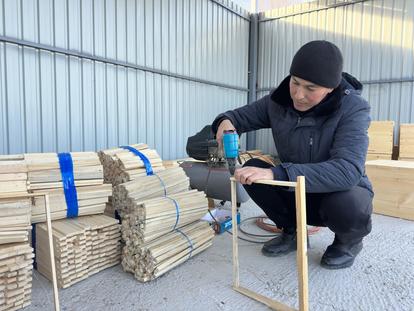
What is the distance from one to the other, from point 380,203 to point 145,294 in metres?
2.73

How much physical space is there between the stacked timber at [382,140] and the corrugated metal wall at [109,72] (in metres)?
2.89

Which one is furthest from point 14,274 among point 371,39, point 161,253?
point 371,39

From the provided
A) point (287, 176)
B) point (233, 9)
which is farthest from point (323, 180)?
point (233, 9)

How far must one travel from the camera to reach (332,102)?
5.72ft

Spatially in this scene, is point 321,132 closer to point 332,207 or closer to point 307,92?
point 307,92

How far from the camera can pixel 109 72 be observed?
414 centimetres

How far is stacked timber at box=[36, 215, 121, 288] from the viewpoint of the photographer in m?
1.76

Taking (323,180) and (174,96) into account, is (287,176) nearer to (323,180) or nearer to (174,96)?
(323,180)

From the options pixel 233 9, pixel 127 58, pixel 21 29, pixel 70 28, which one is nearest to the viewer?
pixel 21 29

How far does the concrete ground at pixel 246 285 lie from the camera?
5.32ft

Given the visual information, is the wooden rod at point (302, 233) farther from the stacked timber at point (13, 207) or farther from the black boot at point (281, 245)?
the stacked timber at point (13, 207)

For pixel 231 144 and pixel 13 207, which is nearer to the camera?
pixel 13 207

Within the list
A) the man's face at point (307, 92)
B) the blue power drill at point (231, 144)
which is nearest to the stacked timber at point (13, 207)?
the blue power drill at point (231, 144)

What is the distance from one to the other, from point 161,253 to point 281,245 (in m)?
0.88
